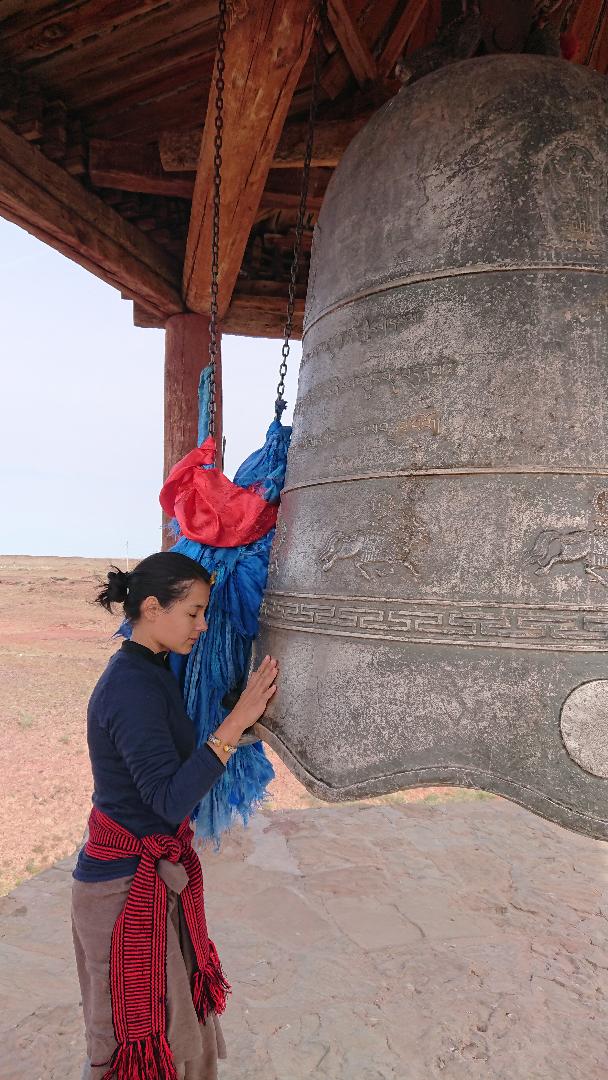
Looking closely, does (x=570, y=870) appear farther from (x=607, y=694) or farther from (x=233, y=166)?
(x=233, y=166)

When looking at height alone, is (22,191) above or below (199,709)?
above

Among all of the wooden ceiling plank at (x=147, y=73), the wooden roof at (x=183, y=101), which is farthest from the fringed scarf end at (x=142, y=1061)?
the wooden ceiling plank at (x=147, y=73)

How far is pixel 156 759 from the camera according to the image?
1362 mm

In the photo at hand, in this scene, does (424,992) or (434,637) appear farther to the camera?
(424,992)

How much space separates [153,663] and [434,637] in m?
0.63

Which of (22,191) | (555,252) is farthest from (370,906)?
(22,191)

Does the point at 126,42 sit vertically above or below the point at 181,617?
above

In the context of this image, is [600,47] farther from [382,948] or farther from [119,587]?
[382,948]

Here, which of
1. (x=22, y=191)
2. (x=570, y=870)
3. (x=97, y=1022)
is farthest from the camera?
(x=570, y=870)

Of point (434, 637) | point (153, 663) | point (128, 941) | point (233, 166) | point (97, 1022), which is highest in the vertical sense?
point (233, 166)

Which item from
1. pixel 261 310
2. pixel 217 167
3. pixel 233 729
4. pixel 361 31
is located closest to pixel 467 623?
pixel 233 729

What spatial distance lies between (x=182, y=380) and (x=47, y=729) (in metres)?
4.87

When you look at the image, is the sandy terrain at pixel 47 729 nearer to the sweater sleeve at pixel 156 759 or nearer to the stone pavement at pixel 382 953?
the sweater sleeve at pixel 156 759

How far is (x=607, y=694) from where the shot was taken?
3.61ft
